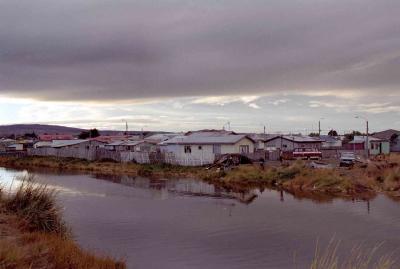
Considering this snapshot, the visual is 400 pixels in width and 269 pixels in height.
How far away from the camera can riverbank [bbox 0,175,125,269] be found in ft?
31.2

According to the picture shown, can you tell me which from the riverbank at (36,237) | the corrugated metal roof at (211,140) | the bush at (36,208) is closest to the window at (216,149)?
the corrugated metal roof at (211,140)

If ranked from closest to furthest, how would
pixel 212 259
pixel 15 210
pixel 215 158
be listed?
pixel 15 210
pixel 212 259
pixel 215 158

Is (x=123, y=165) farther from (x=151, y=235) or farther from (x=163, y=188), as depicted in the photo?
(x=151, y=235)

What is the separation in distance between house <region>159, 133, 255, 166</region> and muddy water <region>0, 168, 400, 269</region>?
22101mm

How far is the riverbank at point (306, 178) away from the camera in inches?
1476

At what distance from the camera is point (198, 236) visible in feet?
66.9

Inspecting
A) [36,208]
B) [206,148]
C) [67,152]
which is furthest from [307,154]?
[36,208]

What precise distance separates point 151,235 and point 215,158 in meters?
38.5

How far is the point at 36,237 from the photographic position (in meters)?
12.2

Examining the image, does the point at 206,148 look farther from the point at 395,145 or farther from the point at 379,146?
the point at 395,145

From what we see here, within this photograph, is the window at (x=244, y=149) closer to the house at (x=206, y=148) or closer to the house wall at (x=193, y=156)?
the house at (x=206, y=148)

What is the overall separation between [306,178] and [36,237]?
31.6 metres

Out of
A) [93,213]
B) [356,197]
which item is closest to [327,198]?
[356,197]

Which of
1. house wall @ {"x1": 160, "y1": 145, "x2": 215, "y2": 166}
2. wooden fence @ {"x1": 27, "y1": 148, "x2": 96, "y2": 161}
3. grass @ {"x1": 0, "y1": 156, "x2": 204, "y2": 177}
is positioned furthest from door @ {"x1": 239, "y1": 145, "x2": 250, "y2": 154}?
wooden fence @ {"x1": 27, "y1": 148, "x2": 96, "y2": 161}
